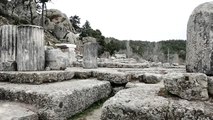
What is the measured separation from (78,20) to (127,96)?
56853mm

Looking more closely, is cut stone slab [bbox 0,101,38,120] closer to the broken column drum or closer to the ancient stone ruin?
the ancient stone ruin

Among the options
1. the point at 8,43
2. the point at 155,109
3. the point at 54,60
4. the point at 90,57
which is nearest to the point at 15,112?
the point at 155,109

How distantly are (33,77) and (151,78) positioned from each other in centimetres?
251

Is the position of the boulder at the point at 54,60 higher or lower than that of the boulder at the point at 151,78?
higher

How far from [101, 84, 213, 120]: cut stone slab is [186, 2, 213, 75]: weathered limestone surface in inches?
35.5

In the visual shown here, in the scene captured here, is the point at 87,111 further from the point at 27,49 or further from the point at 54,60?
the point at 27,49

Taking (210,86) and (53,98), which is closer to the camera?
(210,86)

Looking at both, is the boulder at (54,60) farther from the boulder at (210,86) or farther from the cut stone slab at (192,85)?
the boulder at (210,86)

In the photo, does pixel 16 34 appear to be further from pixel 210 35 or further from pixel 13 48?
pixel 210 35

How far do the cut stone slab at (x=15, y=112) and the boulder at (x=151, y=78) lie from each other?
9.05 ft

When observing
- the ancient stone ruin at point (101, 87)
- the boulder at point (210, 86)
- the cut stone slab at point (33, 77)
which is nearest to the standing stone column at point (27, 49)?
the ancient stone ruin at point (101, 87)

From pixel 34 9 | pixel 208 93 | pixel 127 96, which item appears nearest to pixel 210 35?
pixel 208 93

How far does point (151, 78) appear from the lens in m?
5.20

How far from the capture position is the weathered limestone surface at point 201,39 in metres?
3.20
